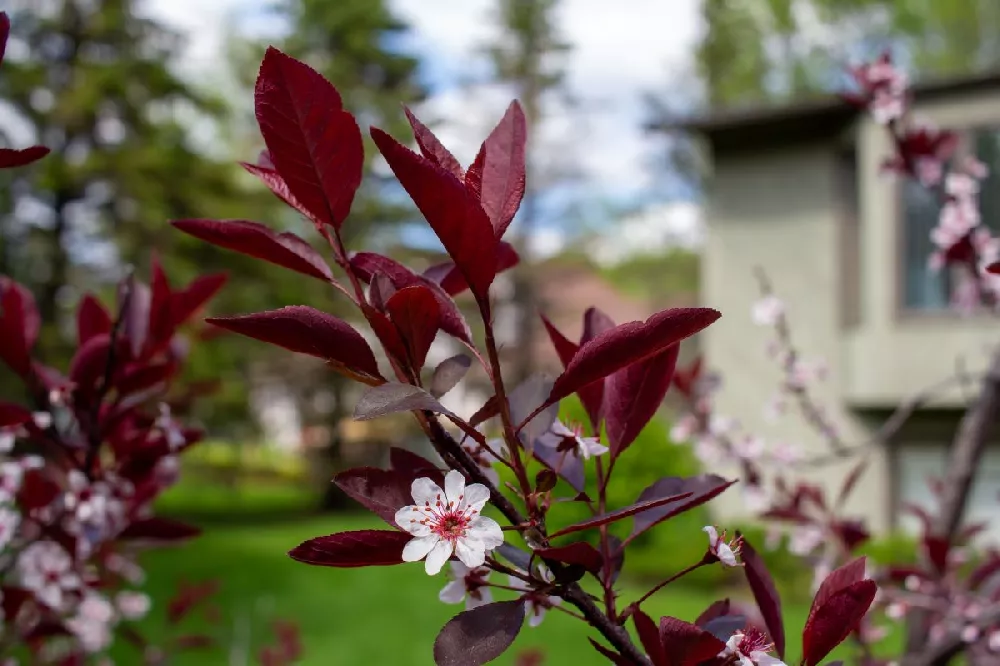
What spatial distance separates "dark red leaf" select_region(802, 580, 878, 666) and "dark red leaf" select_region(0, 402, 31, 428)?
2.94 ft

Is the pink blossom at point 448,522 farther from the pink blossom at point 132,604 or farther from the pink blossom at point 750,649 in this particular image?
the pink blossom at point 132,604

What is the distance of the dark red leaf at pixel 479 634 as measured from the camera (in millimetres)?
645

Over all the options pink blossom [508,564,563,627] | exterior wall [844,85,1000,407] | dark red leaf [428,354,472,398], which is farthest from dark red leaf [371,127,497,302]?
exterior wall [844,85,1000,407]

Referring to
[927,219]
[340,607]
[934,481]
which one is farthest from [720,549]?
[927,219]

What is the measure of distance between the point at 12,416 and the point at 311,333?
2.04 ft

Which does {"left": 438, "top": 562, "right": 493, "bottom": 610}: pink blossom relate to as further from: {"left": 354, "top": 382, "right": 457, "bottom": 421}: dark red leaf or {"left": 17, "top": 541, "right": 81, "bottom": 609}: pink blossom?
{"left": 17, "top": 541, "right": 81, "bottom": 609}: pink blossom

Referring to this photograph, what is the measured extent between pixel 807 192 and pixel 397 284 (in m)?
8.32

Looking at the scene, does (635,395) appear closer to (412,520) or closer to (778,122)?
(412,520)

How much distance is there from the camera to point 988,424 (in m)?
1.61

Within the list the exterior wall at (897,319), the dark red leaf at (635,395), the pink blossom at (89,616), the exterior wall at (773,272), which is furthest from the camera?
the exterior wall at (773,272)

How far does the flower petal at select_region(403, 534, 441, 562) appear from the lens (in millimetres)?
627

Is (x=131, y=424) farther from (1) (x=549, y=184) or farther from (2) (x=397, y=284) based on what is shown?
(1) (x=549, y=184)

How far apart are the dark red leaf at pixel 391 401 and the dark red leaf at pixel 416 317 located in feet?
0.22

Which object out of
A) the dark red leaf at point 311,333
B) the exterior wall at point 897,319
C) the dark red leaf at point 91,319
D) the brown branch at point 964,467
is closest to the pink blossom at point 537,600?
the dark red leaf at point 311,333
